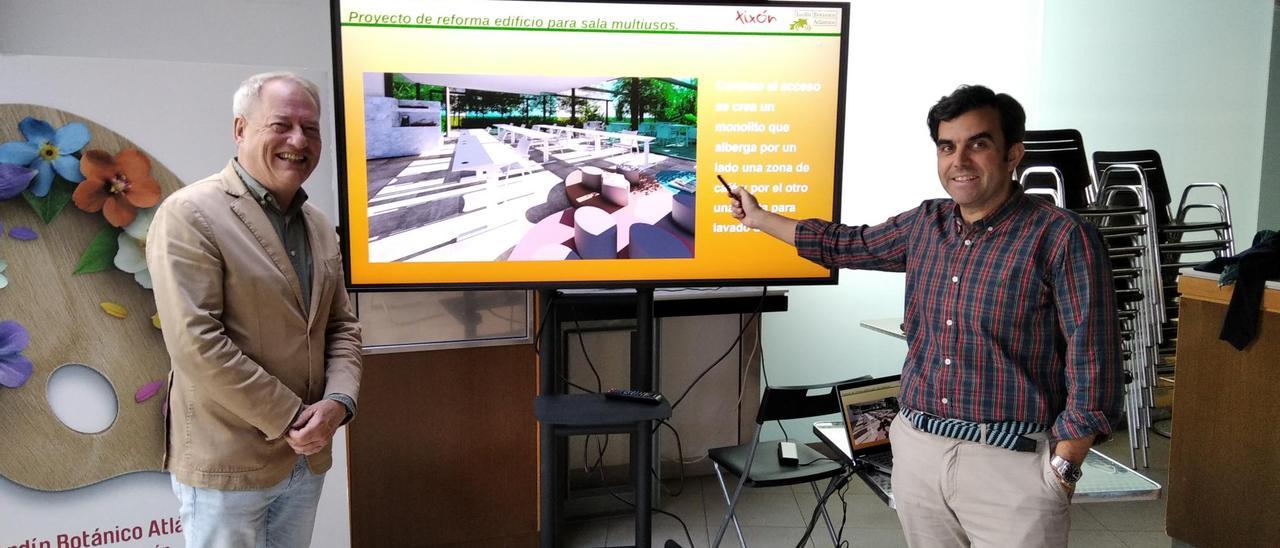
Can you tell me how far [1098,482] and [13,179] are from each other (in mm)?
3279

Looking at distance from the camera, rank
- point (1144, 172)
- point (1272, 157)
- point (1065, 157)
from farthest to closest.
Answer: point (1272, 157) < point (1144, 172) < point (1065, 157)

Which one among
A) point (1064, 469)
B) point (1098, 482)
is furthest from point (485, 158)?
point (1098, 482)

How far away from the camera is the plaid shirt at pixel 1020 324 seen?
169 centimetres

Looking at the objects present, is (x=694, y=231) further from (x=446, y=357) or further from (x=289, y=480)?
(x=289, y=480)

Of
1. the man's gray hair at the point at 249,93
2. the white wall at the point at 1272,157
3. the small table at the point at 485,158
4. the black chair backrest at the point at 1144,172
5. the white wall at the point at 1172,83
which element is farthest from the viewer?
the white wall at the point at 1272,157

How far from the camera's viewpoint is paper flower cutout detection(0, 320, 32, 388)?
205 cm

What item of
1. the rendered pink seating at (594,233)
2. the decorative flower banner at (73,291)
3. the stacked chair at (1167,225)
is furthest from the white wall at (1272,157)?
the decorative flower banner at (73,291)

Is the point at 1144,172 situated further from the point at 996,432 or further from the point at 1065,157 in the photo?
the point at 996,432

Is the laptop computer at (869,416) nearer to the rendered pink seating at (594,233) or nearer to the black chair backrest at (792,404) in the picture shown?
the black chair backrest at (792,404)

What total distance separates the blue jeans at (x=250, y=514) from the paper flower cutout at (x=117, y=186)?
884 millimetres

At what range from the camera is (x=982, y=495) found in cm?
179

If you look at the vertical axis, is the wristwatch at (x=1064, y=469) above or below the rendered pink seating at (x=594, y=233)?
below

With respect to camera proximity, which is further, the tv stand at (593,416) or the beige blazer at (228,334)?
the tv stand at (593,416)

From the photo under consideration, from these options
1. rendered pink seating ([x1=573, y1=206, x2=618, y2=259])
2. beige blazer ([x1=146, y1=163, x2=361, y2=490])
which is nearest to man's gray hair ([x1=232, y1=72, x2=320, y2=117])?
beige blazer ([x1=146, y1=163, x2=361, y2=490])
